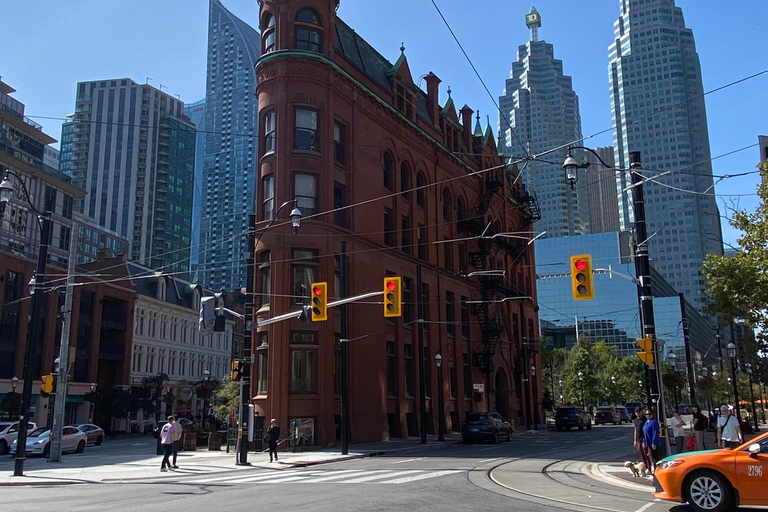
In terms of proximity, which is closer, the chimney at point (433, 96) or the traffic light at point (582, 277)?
the traffic light at point (582, 277)

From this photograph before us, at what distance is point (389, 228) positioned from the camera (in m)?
42.6

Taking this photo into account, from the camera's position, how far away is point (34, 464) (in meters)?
27.0

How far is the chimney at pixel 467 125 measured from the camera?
57312 mm

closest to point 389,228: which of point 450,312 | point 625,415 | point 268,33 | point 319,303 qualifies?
point 450,312

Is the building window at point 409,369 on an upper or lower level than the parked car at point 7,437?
upper

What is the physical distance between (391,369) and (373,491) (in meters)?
25.5

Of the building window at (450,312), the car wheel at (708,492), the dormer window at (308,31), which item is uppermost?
the dormer window at (308,31)

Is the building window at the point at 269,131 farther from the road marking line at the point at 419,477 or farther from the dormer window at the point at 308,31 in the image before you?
the road marking line at the point at 419,477

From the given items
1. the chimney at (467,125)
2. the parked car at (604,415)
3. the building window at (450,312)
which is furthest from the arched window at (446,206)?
the parked car at (604,415)

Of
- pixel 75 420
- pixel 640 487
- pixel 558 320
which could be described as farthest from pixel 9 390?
pixel 558 320

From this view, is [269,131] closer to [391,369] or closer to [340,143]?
[340,143]

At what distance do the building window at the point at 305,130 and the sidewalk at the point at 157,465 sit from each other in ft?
51.2

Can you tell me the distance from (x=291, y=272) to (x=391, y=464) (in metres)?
13.1

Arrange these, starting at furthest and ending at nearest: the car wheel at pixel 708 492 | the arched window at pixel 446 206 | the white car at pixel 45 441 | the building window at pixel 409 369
Answer: the arched window at pixel 446 206, the building window at pixel 409 369, the white car at pixel 45 441, the car wheel at pixel 708 492
